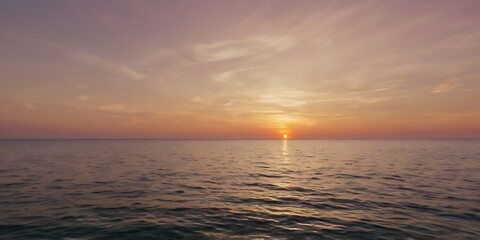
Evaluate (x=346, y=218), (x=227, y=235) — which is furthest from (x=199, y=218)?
(x=346, y=218)

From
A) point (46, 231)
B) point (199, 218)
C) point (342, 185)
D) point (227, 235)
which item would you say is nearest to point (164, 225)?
point (199, 218)

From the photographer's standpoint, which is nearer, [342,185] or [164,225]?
[164,225]

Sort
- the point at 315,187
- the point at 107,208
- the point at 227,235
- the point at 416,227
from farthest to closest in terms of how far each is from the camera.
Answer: the point at 315,187 → the point at 107,208 → the point at 416,227 → the point at 227,235

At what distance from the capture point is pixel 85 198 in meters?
22.5

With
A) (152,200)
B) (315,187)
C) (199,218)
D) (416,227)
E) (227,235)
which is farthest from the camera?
(315,187)

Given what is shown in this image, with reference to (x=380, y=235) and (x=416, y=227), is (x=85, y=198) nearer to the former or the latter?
(x=380, y=235)

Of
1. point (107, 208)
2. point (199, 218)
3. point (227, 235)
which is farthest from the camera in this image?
point (107, 208)

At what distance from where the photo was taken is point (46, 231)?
46.9 feet

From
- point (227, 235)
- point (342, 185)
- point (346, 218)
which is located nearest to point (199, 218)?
point (227, 235)

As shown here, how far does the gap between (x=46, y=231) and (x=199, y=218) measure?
28.3 ft

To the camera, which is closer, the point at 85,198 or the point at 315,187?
the point at 85,198

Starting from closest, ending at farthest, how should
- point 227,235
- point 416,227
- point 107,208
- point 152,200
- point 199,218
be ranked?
1. point 227,235
2. point 416,227
3. point 199,218
4. point 107,208
5. point 152,200

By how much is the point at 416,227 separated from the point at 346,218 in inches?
155

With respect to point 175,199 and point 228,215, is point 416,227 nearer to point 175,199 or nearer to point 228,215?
point 228,215
